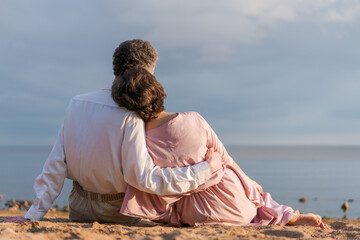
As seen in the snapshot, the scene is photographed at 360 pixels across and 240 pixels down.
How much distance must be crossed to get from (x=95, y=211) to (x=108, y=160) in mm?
606

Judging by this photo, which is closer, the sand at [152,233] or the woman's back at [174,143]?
the sand at [152,233]

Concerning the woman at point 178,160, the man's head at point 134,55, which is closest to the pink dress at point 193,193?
the woman at point 178,160

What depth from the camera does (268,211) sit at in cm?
402

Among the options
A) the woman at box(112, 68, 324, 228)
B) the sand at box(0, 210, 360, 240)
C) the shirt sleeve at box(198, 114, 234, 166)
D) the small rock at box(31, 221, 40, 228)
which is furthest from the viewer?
the shirt sleeve at box(198, 114, 234, 166)

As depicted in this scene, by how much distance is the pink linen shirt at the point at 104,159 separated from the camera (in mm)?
3469

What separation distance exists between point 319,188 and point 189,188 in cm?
1522

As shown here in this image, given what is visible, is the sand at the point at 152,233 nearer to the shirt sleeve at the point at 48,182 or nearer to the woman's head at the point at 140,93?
the shirt sleeve at the point at 48,182

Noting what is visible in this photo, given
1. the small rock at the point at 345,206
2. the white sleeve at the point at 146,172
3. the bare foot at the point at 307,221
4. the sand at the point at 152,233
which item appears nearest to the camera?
the sand at the point at 152,233

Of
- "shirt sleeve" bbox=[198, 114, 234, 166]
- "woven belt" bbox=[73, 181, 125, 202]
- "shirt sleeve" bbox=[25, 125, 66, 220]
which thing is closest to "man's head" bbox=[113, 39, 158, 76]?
"shirt sleeve" bbox=[198, 114, 234, 166]

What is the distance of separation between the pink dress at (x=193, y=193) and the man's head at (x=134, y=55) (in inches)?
22.7

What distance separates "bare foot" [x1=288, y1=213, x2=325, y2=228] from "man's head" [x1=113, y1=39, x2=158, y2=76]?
209cm

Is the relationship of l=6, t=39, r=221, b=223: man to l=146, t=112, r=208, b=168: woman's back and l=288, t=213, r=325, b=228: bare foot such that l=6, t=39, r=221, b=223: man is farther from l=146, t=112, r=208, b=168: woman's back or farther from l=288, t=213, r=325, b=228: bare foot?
l=288, t=213, r=325, b=228: bare foot

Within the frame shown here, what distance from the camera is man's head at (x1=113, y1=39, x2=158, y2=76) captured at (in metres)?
3.67

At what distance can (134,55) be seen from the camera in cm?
366
